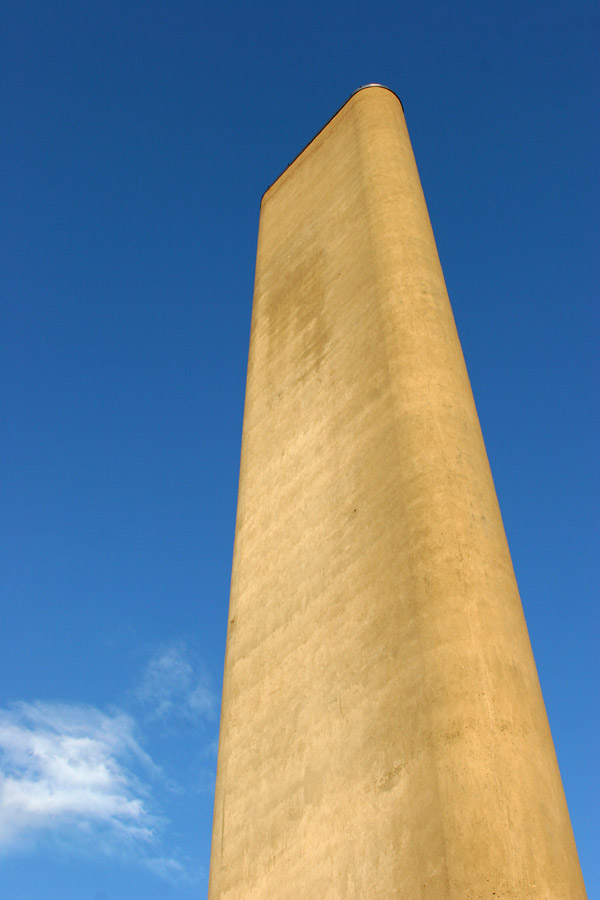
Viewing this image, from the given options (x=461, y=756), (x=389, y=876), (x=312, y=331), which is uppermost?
(x=312, y=331)

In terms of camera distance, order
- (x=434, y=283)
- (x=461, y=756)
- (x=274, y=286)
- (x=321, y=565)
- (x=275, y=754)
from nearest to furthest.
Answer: (x=461, y=756) < (x=275, y=754) < (x=321, y=565) < (x=434, y=283) < (x=274, y=286)

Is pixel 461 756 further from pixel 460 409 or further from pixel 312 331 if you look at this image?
pixel 312 331

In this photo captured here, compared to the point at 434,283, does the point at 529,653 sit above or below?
below

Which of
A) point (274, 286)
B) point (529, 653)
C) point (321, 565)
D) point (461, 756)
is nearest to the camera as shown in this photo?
point (461, 756)

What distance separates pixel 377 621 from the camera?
18.7ft

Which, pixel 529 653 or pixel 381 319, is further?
pixel 381 319

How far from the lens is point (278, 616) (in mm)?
7148

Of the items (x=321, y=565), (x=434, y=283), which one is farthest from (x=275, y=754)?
(x=434, y=283)

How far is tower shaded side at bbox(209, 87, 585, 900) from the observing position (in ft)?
14.7

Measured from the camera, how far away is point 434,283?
7430 mm

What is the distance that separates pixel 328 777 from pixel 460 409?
2.80 meters

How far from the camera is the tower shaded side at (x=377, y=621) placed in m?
4.49

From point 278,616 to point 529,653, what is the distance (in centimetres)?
249

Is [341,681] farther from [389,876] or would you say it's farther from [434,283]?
[434,283]
